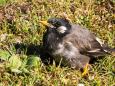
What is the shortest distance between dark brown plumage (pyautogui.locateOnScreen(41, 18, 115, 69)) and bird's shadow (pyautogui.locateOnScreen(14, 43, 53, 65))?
0.23m

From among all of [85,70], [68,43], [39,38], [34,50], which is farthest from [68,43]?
[39,38]

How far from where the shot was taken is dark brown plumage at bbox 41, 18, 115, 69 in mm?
6246

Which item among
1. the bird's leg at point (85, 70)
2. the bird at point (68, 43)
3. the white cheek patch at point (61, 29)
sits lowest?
the bird's leg at point (85, 70)

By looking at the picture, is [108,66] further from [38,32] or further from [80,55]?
[38,32]

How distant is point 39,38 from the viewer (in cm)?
702

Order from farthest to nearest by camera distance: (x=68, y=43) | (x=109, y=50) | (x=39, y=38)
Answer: (x=39, y=38), (x=109, y=50), (x=68, y=43)

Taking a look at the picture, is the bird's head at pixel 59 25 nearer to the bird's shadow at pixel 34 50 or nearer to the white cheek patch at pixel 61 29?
the white cheek patch at pixel 61 29

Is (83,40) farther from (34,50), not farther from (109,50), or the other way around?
(34,50)

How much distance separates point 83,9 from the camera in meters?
7.91

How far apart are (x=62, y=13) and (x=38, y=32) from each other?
2.30 feet

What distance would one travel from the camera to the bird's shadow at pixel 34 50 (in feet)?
21.6

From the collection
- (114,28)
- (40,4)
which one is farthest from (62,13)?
(114,28)

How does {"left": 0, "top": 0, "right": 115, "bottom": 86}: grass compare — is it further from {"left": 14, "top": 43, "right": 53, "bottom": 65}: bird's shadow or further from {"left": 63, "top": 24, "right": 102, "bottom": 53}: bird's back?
{"left": 63, "top": 24, "right": 102, "bottom": 53}: bird's back

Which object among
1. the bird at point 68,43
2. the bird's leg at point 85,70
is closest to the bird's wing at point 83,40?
the bird at point 68,43
